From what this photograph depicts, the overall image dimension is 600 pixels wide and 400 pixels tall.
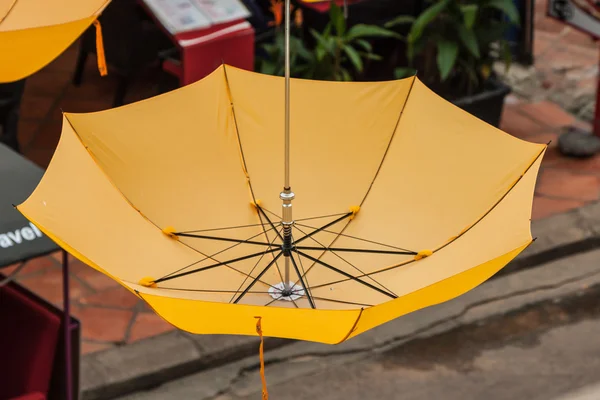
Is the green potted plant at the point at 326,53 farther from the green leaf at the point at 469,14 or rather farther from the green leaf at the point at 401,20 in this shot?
the green leaf at the point at 469,14

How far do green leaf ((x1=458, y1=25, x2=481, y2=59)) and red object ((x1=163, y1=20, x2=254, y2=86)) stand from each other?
Answer: 1.43 meters

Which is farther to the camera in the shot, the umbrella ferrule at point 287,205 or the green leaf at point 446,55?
the green leaf at point 446,55

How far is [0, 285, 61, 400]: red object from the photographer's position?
412 cm

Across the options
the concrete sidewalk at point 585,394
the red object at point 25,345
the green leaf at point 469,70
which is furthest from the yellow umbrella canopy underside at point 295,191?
the green leaf at point 469,70

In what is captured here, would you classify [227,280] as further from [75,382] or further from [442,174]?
[75,382]

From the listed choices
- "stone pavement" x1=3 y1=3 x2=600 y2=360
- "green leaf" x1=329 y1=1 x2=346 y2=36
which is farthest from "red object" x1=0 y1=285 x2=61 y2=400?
"green leaf" x1=329 y1=1 x2=346 y2=36

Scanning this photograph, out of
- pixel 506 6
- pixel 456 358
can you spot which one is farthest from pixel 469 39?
pixel 456 358

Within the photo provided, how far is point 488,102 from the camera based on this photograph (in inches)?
277

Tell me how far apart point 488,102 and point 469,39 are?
625 mm

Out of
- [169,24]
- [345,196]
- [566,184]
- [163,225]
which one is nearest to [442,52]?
[566,184]

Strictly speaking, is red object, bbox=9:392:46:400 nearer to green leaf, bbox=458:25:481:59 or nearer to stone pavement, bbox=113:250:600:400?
stone pavement, bbox=113:250:600:400

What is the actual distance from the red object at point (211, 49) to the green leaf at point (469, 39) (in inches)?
56.5

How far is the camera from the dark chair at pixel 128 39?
21.7 ft

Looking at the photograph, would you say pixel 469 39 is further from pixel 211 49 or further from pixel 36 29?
pixel 36 29
